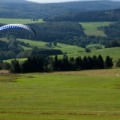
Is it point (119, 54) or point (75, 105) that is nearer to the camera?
point (75, 105)

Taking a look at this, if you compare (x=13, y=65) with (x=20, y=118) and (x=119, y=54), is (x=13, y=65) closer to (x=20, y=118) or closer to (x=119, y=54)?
(x=119, y=54)

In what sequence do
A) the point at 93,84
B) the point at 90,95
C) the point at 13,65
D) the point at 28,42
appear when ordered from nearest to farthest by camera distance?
the point at 90,95 → the point at 93,84 → the point at 13,65 → the point at 28,42

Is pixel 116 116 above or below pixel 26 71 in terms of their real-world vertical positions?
above

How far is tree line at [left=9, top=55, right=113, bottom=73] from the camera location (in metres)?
103

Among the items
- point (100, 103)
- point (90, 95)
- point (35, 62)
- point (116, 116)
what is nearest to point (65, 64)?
point (35, 62)

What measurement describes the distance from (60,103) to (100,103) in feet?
10.3

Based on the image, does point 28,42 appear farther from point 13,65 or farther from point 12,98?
point 12,98

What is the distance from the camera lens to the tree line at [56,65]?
103m

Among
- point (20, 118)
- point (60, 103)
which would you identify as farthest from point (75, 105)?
point (20, 118)

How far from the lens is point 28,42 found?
184750 millimetres

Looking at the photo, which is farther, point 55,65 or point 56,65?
point 56,65

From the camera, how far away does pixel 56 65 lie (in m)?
106

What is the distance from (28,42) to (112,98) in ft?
473

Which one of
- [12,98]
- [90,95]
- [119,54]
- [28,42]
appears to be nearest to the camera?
[12,98]
